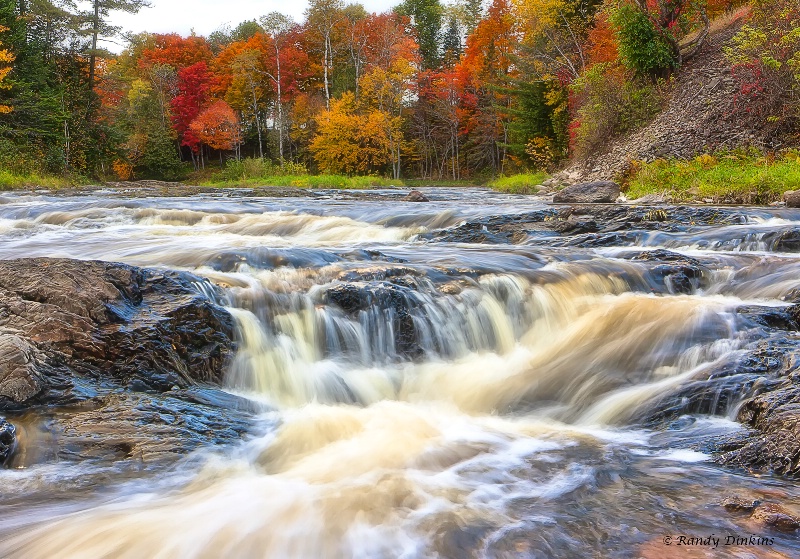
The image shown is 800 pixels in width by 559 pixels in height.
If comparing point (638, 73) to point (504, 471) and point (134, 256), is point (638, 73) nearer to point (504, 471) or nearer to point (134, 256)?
point (134, 256)

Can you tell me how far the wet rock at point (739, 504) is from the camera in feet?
8.57

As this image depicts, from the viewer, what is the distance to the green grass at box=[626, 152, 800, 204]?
12.8m

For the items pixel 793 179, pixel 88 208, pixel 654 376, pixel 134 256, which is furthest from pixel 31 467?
pixel 793 179

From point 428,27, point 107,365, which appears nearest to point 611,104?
point 107,365

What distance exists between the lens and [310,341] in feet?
17.1

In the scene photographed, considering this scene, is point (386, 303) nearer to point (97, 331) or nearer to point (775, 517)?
point (97, 331)

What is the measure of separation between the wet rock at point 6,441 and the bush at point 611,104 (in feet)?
71.8

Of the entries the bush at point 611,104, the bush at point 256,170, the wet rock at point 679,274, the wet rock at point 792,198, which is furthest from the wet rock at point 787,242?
the bush at point 256,170

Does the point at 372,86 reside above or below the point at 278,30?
below

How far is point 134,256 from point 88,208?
22.0ft

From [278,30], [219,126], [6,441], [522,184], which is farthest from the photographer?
[278,30]

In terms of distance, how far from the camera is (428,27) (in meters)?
50.3

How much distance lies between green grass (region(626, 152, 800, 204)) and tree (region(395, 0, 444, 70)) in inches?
1409

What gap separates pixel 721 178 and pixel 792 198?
302cm
